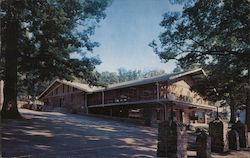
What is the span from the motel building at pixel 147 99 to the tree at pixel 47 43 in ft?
22.8

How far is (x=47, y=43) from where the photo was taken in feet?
84.3

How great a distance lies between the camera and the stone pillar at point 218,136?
19.1 meters

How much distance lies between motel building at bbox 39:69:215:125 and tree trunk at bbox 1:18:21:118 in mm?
10118

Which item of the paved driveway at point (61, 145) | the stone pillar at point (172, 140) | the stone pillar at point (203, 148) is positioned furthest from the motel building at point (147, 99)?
the stone pillar at point (172, 140)

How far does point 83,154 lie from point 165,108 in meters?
23.3

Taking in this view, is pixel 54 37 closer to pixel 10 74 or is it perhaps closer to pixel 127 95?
pixel 10 74

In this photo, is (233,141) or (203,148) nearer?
(203,148)

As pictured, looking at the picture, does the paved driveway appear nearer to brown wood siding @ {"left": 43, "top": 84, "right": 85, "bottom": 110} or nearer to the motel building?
the motel building

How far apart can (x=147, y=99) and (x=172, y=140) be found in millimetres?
22344

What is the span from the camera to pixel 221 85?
26.8 m

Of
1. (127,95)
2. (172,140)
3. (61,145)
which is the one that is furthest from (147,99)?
(172,140)

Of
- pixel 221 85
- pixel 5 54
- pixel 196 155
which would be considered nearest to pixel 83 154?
pixel 196 155

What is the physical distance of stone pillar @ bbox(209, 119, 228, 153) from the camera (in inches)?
753

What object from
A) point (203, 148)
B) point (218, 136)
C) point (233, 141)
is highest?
point (218, 136)
